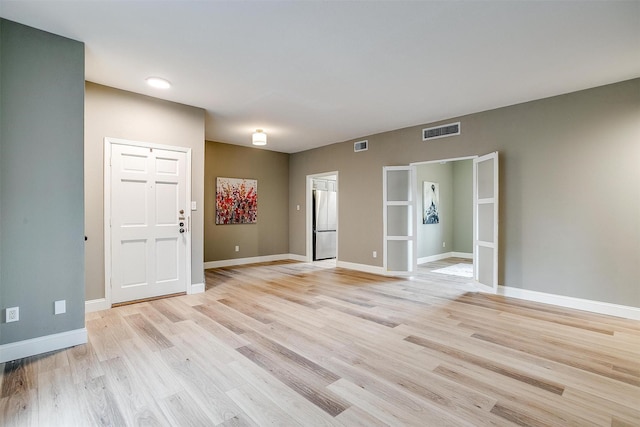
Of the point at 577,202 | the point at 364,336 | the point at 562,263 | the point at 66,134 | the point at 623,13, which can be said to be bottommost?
the point at 364,336

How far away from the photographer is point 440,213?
798cm

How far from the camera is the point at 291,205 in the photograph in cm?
795

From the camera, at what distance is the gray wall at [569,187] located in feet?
11.6

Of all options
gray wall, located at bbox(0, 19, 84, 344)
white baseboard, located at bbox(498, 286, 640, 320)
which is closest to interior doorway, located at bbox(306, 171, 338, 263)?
white baseboard, located at bbox(498, 286, 640, 320)

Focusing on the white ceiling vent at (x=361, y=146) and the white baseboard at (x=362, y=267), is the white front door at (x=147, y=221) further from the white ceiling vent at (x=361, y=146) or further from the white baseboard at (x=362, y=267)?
the white ceiling vent at (x=361, y=146)

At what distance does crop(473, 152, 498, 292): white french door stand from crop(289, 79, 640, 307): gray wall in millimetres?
181

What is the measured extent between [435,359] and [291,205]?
5.91 m

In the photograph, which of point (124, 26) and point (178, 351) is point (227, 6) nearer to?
point (124, 26)

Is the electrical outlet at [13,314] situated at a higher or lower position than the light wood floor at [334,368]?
higher

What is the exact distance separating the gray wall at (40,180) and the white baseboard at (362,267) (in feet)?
15.4

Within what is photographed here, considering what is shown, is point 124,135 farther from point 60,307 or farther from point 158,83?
point 60,307

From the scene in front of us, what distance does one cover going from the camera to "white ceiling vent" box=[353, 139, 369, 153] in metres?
6.30

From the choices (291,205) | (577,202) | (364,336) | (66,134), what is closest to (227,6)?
(66,134)

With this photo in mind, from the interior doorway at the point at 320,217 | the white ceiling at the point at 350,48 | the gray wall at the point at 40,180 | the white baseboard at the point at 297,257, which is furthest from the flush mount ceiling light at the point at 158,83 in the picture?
the white baseboard at the point at 297,257
